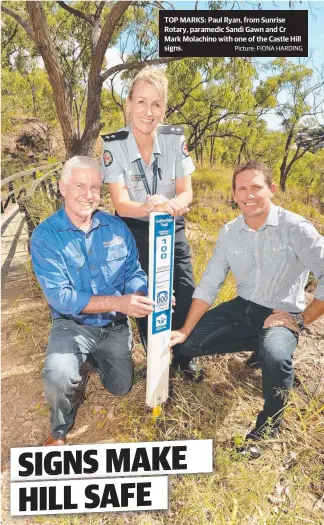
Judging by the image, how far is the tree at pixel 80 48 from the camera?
2.58 m

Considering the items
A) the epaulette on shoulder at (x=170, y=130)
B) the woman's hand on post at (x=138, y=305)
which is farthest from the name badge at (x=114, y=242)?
the epaulette on shoulder at (x=170, y=130)

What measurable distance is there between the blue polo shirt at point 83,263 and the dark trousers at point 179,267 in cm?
10

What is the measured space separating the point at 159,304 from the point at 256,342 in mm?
616

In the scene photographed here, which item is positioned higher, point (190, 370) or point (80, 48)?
point (80, 48)

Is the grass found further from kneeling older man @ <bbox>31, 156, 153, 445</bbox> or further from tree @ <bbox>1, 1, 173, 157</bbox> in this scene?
tree @ <bbox>1, 1, 173, 157</bbox>

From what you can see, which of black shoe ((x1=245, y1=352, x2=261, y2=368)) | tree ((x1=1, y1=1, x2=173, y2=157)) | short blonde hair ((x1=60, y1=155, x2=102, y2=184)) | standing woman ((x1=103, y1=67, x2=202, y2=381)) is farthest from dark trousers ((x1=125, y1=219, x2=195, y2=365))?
tree ((x1=1, y1=1, x2=173, y2=157))

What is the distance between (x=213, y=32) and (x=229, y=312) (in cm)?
117

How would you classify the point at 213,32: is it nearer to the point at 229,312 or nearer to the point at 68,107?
the point at 229,312

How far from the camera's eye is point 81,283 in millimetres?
1674

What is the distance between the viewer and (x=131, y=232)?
1.84 meters

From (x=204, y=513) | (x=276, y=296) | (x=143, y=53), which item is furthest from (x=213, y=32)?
(x=204, y=513)

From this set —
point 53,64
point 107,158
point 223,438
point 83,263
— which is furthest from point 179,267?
point 53,64

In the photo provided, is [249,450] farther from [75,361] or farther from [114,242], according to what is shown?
[114,242]

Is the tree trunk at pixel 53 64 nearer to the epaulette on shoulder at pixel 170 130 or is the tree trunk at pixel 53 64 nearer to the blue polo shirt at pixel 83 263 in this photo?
the epaulette on shoulder at pixel 170 130
